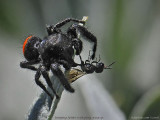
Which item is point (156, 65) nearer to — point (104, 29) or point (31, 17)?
point (104, 29)

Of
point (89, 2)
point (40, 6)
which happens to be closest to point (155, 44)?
point (89, 2)

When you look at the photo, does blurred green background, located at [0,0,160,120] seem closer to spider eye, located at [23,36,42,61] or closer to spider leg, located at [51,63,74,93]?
spider eye, located at [23,36,42,61]

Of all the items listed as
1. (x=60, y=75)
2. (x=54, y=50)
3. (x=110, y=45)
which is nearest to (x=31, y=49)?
(x=54, y=50)

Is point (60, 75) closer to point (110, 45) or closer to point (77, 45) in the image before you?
point (77, 45)

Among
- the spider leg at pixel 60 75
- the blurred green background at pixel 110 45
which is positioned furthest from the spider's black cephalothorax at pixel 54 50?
the blurred green background at pixel 110 45

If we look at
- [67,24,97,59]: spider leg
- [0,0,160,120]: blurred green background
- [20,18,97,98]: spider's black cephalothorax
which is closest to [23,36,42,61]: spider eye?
[20,18,97,98]: spider's black cephalothorax
